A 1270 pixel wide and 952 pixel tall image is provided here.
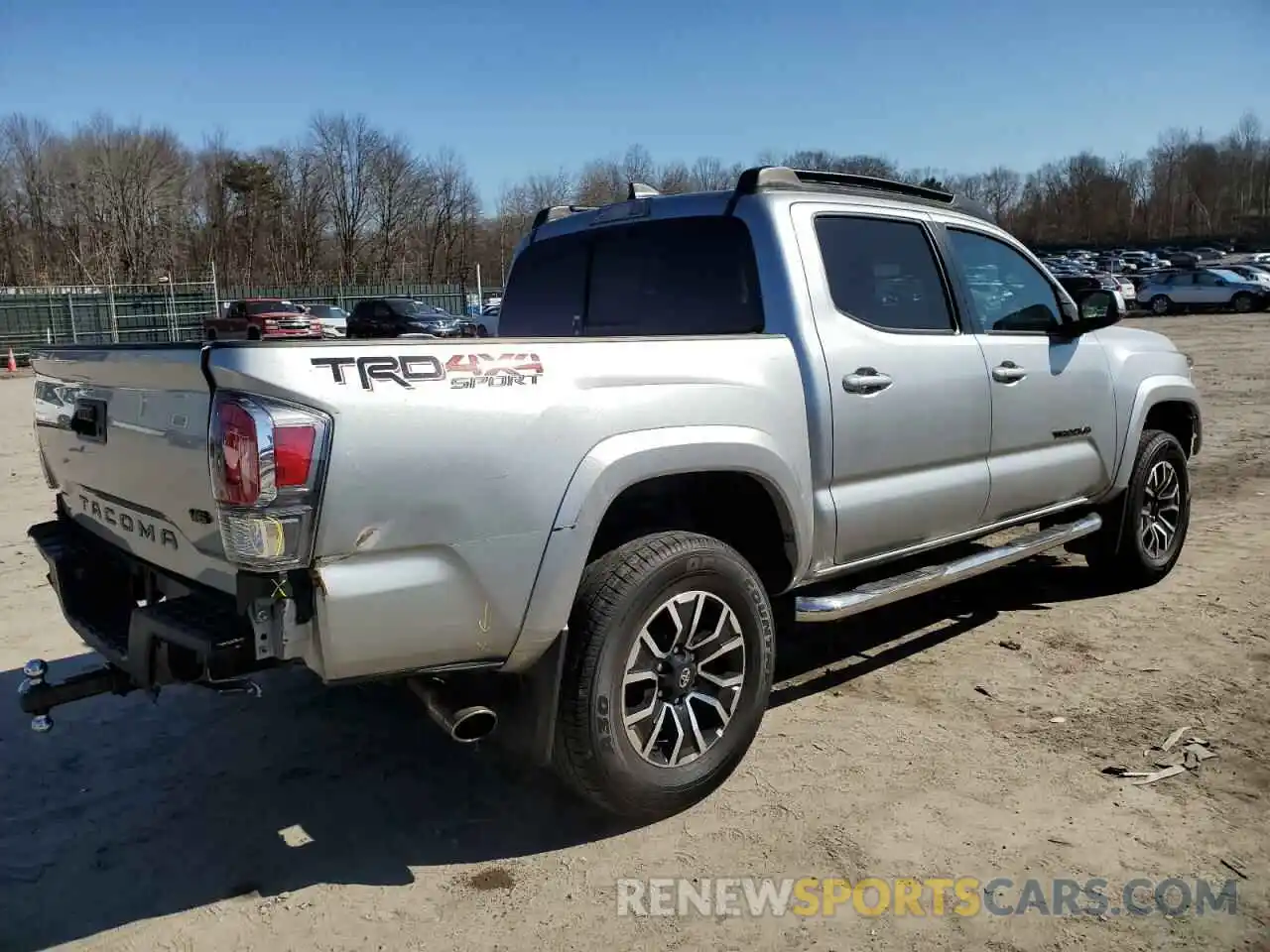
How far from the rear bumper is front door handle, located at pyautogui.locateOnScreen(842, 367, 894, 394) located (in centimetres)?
227

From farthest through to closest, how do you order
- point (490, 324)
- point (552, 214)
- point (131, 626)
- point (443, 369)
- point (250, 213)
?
point (250, 213) → point (490, 324) → point (552, 214) → point (131, 626) → point (443, 369)

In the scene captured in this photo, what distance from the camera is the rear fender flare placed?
2906mm

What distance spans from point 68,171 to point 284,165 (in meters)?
14.6

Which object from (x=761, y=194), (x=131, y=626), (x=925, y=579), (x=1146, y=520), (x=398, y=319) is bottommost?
(x=1146, y=520)

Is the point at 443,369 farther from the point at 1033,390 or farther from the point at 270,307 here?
the point at 270,307

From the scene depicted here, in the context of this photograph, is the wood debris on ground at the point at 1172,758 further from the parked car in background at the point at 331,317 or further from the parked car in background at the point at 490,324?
the parked car in background at the point at 331,317

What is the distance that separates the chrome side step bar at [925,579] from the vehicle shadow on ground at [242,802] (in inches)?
27.0

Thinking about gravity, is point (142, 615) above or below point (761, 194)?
below

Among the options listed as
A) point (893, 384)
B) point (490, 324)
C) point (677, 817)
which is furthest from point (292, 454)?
point (490, 324)

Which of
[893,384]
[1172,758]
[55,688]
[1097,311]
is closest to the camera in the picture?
[55,688]

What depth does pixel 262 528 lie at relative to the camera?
96.8 inches

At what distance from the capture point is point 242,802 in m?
3.53

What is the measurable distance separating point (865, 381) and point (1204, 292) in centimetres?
3948

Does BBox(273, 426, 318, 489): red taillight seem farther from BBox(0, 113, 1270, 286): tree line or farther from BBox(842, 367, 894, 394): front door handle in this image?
BBox(0, 113, 1270, 286): tree line
